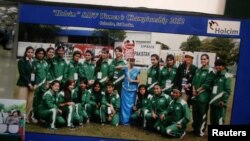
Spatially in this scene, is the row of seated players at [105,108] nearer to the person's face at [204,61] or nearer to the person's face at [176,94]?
the person's face at [176,94]

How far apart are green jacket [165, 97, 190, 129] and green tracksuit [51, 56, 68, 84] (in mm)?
442

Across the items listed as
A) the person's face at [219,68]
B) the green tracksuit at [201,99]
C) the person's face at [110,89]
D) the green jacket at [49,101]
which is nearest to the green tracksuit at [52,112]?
the green jacket at [49,101]

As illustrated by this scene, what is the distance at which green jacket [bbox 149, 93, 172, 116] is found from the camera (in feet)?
4.19

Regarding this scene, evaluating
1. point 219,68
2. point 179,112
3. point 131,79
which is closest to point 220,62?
point 219,68

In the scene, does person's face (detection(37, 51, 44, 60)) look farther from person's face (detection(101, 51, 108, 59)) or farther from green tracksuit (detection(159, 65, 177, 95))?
green tracksuit (detection(159, 65, 177, 95))

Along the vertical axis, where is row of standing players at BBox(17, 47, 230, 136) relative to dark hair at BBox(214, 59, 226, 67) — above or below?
below

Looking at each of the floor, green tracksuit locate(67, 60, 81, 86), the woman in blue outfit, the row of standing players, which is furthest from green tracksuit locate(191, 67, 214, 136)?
the floor

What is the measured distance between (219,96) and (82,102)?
55 cm

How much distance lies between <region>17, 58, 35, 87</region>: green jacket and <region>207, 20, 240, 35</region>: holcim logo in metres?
0.72

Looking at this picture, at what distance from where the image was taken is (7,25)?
1.25 meters

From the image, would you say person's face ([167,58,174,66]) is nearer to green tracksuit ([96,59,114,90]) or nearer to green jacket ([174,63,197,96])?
green jacket ([174,63,197,96])

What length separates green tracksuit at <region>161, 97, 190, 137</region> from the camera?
1275 mm

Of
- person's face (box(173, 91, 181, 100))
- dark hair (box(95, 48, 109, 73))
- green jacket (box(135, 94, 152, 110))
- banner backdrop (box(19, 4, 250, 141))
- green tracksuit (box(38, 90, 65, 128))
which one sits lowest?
green tracksuit (box(38, 90, 65, 128))

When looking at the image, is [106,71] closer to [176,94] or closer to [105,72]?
[105,72]
